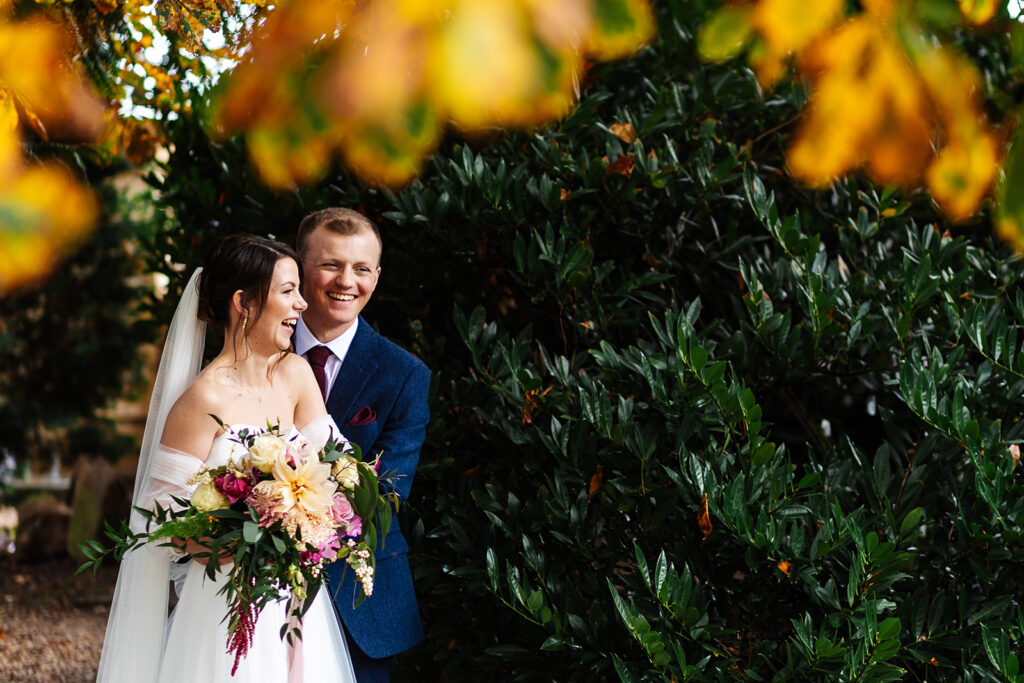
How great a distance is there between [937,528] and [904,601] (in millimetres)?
381

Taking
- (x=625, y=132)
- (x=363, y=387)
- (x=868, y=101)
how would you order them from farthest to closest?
(x=625, y=132) < (x=363, y=387) < (x=868, y=101)

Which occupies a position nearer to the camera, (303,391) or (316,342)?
(303,391)

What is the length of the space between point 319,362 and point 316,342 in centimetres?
7

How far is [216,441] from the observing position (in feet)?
8.88

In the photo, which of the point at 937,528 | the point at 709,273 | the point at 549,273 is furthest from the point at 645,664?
the point at 709,273

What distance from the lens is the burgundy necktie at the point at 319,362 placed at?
3109mm

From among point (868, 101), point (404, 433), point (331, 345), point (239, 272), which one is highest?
point (868, 101)

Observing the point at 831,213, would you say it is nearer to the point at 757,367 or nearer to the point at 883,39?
the point at 757,367

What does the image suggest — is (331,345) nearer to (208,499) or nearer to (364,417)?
(364,417)

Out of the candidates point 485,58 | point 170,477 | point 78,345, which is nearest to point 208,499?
point 170,477

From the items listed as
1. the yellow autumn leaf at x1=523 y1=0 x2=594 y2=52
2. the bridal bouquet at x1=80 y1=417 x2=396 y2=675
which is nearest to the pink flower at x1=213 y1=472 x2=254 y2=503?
the bridal bouquet at x1=80 y1=417 x2=396 y2=675

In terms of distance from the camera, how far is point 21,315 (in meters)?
9.64

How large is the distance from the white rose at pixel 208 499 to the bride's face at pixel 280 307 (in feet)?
1.69

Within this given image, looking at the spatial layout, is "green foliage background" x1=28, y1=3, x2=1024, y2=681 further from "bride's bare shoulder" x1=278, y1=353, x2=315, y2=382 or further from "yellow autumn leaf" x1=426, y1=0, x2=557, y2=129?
"yellow autumn leaf" x1=426, y1=0, x2=557, y2=129
